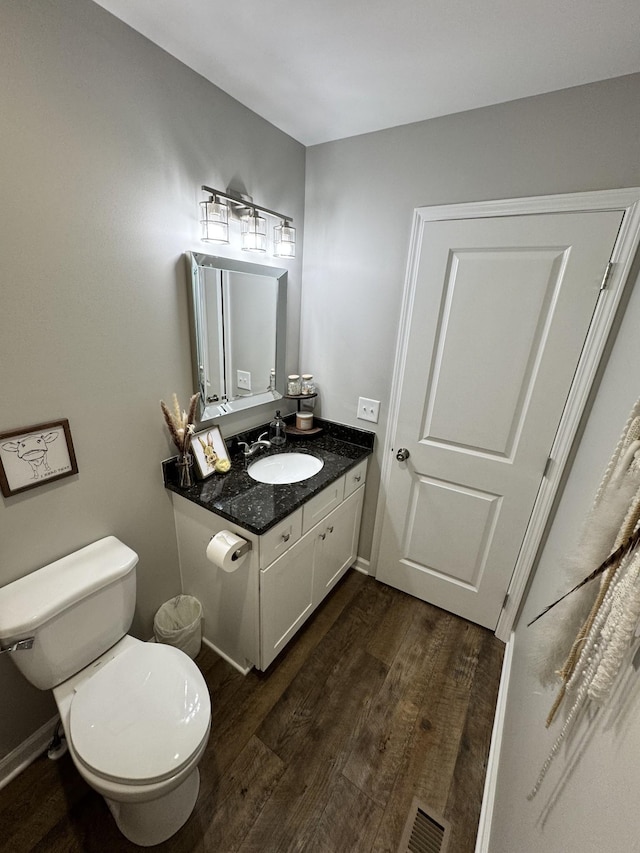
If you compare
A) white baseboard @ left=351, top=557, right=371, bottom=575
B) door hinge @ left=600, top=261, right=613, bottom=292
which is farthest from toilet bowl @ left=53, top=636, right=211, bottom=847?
door hinge @ left=600, top=261, right=613, bottom=292

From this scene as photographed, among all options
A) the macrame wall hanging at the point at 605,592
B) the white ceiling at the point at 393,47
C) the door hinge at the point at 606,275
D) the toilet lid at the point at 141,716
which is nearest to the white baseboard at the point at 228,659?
the toilet lid at the point at 141,716

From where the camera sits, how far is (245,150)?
4.87 ft

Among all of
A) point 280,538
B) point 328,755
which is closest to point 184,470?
point 280,538

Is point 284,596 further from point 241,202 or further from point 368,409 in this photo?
point 241,202

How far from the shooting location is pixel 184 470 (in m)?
1.47

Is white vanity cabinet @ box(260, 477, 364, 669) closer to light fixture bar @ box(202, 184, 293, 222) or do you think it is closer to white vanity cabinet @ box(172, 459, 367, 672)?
white vanity cabinet @ box(172, 459, 367, 672)

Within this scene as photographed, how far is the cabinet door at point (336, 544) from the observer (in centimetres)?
171

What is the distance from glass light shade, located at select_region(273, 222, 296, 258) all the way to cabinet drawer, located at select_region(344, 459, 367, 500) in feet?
3.72

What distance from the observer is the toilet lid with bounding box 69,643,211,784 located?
930 mm

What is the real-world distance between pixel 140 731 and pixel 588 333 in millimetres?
1993

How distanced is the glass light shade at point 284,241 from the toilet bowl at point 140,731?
1.74 meters

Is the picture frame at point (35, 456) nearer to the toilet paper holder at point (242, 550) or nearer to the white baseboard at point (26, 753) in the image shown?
the toilet paper holder at point (242, 550)

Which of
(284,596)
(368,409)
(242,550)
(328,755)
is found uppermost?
(368,409)

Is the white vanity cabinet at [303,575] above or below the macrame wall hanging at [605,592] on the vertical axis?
below
